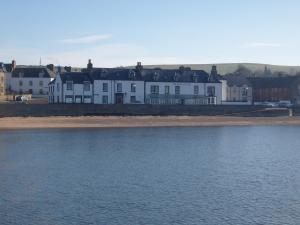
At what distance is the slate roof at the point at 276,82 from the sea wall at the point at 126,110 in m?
23.8

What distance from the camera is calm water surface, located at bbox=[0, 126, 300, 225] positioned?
24531 millimetres

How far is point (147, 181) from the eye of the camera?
32312mm

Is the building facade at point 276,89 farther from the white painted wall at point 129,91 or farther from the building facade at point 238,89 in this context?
the white painted wall at point 129,91

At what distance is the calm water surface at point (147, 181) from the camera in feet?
80.5

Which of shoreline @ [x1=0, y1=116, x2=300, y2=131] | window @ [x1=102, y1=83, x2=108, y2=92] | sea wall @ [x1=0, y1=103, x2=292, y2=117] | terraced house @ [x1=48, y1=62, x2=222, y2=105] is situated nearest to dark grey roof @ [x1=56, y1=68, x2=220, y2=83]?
terraced house @ [x1=48, y1=62, x2=222, y2=105]

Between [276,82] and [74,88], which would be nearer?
[74,88]

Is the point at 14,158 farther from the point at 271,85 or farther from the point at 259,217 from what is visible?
the point at 271,85

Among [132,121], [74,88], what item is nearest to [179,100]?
[132,121]

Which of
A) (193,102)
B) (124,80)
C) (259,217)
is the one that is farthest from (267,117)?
(259,217)

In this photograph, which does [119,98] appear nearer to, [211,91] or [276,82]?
[211,91]

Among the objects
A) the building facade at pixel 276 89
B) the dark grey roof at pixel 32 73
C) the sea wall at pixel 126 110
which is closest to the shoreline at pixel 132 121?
the sea wall at pixel 126 110

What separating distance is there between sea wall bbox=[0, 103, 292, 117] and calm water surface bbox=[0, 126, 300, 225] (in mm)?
Answer: 18994

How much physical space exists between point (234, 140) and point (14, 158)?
993 inches

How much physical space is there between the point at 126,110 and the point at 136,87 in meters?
8.72
